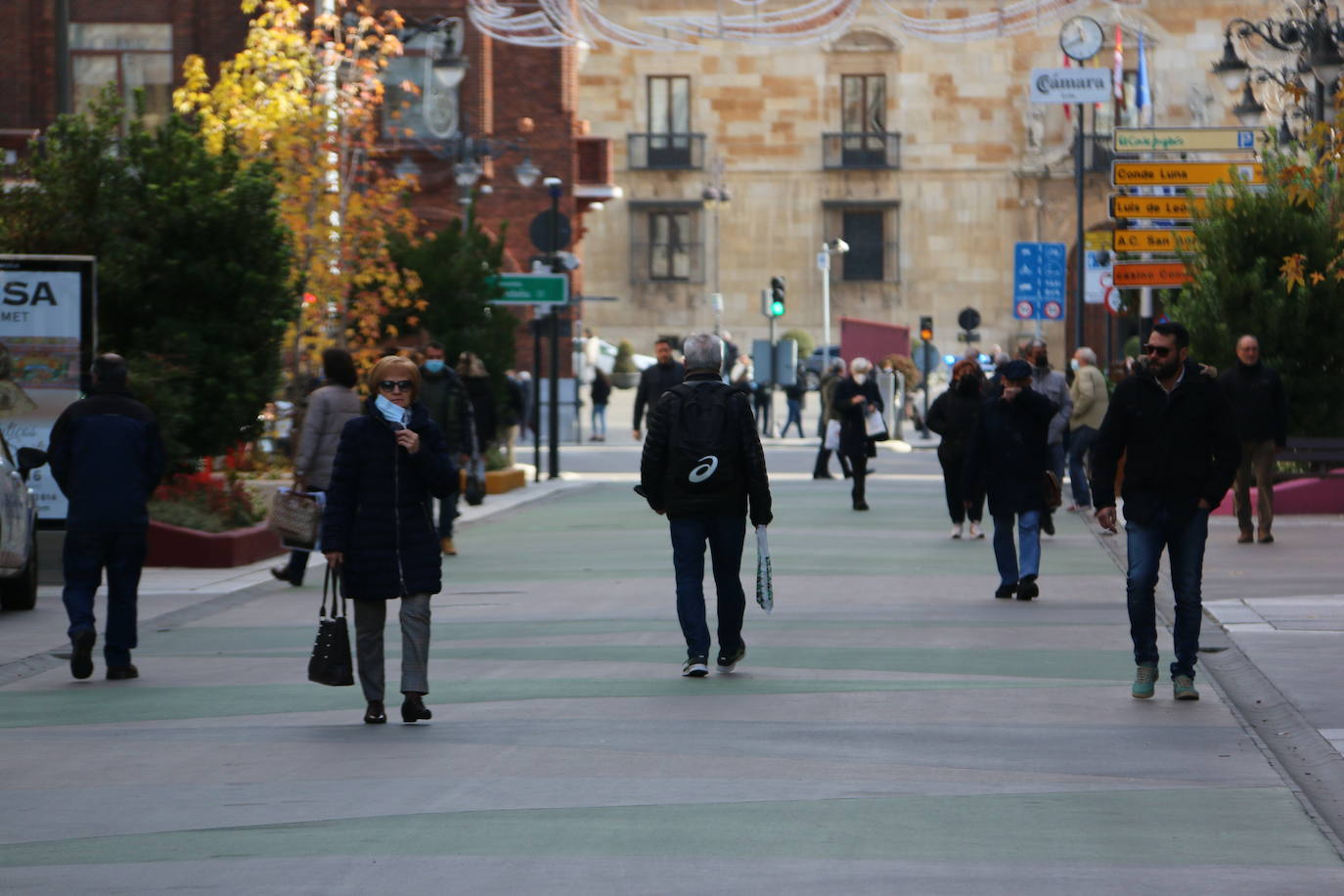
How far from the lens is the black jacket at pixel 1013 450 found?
1709cm

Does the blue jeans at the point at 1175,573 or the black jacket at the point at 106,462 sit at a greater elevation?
the black jacket at the point at 106,462

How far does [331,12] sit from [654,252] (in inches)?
1990

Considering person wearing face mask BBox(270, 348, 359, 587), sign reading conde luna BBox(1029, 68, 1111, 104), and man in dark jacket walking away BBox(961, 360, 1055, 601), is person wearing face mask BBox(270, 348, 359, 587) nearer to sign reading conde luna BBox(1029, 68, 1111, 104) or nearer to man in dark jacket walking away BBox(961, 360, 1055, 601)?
man in dark jacket walking away BBox(961, 360, 1055, 601)

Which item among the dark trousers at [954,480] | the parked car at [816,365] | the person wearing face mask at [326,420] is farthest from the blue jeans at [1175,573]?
the parked car at [816,365]

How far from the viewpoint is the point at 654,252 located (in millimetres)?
80375

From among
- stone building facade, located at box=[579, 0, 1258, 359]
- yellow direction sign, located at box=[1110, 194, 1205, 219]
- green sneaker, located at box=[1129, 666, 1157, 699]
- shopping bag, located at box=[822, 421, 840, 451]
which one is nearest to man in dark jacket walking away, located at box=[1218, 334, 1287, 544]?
yellow direction sign, located at box=[1110, 194, 1205, 219]

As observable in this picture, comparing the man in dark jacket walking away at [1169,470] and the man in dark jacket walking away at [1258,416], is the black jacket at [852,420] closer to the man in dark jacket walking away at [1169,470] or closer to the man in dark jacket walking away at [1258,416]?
the man in dark jacket walking away at [1258,416]

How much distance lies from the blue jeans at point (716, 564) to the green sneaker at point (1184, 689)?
235 centimetres

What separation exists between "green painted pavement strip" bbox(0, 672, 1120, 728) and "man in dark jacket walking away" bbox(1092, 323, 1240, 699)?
2.56 feet

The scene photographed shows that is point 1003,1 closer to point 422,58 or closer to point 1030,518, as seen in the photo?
point 422,58

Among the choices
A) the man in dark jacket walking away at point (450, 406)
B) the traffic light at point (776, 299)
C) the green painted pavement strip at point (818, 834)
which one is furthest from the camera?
the traffic light at point (776, 299)

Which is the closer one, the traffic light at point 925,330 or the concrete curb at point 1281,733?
the concrete curb at point 1281,733

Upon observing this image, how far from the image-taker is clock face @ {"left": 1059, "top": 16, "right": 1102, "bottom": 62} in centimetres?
3041

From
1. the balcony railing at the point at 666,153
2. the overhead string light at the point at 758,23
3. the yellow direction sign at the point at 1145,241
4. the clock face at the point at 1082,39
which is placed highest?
the balcony railing at the point at 666,153
